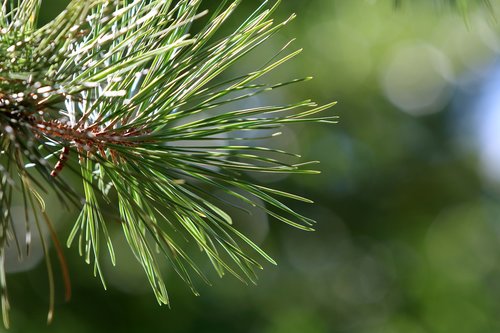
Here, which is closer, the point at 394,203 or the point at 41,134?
the point at 41,134

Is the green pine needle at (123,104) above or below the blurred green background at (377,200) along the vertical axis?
above

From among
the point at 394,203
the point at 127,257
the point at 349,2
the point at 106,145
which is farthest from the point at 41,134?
the point at 394,203

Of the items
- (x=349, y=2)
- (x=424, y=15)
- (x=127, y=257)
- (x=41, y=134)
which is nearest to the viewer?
(x=41, y=134)

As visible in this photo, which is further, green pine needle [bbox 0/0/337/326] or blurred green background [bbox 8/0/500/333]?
blurred green background [bbox 8/0/500/333]

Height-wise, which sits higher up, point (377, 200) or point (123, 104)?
point (123, 104)

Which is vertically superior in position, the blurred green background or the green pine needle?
the green pine needle

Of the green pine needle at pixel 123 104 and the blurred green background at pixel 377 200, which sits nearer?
the green pine needle at pixel 123 104

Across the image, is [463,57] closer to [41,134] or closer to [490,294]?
[490,294]

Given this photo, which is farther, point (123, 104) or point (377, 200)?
point (377, 200)
